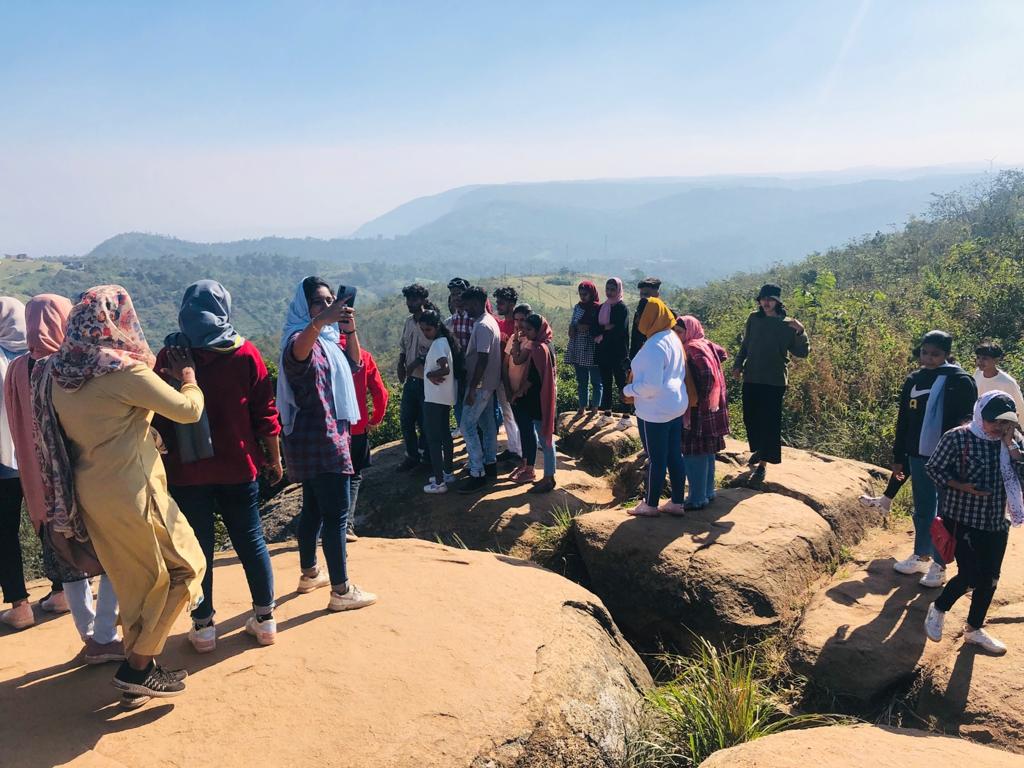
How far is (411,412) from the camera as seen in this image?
6.46 metres

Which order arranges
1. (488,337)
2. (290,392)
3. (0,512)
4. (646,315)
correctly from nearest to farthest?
(290,392) → (0,512) → (646,315) → (488,337)

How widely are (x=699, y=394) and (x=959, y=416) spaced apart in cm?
171

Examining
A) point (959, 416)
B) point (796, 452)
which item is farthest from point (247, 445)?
point (796, 452)

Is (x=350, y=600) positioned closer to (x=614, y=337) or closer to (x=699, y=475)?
(x=699, y=475)

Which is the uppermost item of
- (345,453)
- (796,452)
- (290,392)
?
(290,392)

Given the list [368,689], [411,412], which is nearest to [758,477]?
[411,412]

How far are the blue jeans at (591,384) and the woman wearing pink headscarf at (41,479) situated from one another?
562 centimetres

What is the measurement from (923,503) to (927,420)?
2.16ft

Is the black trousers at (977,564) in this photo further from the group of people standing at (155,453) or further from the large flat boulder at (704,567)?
the group of people standing at (155,453)

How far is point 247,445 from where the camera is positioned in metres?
3.05

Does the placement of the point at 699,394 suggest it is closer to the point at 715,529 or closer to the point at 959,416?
the point at 715,529

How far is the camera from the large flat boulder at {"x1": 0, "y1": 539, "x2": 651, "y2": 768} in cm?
258

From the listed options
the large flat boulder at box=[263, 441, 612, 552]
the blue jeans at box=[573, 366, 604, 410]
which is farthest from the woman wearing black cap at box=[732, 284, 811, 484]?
the blue jeans at box=[573, 366, 604, 410]

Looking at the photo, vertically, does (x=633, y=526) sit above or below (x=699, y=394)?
below
